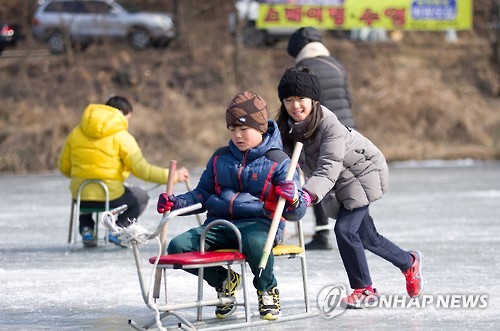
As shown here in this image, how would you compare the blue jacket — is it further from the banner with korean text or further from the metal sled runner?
the banner with korean text

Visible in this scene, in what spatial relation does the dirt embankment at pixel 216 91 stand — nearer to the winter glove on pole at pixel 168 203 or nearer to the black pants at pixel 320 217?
the black pants at pixel 320 217

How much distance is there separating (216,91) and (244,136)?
1710cm

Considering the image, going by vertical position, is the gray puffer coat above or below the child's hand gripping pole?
above

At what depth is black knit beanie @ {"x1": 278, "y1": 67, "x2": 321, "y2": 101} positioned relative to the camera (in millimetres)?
6188

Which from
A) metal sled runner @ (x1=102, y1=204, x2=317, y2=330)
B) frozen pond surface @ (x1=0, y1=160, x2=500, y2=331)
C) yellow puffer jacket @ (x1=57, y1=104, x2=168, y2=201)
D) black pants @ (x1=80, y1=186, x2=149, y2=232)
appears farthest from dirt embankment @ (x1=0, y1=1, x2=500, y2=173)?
metal sled runner @ (x1=102, y1=204, x2=317, y2=330)

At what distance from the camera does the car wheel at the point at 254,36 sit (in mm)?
26500

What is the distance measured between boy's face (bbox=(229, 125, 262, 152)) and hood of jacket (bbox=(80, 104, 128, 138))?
3423mm

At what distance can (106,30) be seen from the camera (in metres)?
25.3

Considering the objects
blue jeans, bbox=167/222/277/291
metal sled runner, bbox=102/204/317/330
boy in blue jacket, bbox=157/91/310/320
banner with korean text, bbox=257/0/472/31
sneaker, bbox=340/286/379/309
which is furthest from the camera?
banner with korean text, bbox=257/0/472/31

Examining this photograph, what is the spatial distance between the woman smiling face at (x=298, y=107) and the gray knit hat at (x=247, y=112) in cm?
37

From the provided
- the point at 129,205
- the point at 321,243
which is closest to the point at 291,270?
the point at 321,243

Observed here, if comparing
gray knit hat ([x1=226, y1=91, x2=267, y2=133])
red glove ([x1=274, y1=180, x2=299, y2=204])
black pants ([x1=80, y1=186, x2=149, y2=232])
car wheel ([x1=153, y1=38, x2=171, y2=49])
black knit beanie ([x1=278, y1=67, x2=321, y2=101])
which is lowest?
black pants ([x1=80, y1=186, x2=149, y2=232])

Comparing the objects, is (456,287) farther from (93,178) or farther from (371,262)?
(93,178)

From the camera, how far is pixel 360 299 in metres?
6.38
